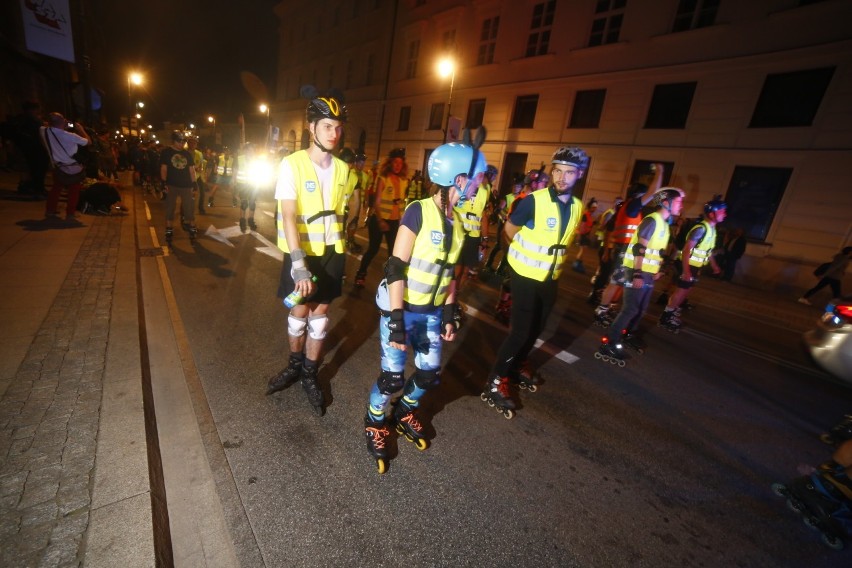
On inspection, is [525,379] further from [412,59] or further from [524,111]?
[412,59]

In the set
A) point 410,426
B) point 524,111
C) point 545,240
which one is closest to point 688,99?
point 524,111

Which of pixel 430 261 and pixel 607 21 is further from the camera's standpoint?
pixel 607 21

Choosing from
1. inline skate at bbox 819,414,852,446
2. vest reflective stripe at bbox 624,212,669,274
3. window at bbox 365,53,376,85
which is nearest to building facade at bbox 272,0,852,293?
window at bbox 365,53,376,85

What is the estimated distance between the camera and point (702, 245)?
580cm

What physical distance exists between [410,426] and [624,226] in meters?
5.39

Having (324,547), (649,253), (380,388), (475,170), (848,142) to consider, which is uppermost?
(848,142)

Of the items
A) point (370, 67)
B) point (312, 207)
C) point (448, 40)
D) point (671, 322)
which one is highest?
point (448, 40)

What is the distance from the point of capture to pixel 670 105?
46.0 feet

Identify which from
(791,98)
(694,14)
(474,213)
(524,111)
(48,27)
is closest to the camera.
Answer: (474,213)

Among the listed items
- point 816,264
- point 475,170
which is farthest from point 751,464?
point 816,264

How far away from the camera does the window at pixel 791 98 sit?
11.3 m

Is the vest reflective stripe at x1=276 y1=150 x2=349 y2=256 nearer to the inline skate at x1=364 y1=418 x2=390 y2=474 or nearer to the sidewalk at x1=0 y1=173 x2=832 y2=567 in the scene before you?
the inline skate at x1=364 y1=418 x2=390 y2=474

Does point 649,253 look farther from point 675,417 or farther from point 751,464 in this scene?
point 751,464

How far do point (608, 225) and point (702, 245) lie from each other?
2.31 metres
